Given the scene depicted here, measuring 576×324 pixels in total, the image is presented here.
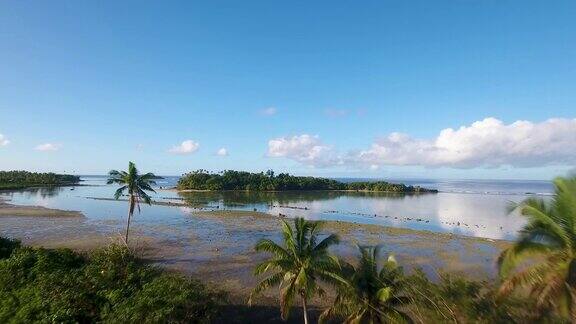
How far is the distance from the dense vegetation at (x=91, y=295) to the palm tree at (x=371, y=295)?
7.58 meters

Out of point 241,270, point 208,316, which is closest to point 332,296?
point 241,270

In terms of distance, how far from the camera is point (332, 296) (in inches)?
1254

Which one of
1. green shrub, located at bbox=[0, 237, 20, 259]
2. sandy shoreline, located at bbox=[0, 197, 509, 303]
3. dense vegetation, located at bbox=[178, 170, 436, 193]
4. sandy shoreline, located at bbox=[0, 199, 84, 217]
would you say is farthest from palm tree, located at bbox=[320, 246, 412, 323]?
dense vegetation, located at bbox=[178, 170, 436, 193]

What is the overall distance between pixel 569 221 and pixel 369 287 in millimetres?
10639

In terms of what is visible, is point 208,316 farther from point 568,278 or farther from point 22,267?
point 568,278

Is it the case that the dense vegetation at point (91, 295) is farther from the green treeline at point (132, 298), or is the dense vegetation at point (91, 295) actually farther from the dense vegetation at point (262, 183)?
the dense vegetation at point (262, 183)

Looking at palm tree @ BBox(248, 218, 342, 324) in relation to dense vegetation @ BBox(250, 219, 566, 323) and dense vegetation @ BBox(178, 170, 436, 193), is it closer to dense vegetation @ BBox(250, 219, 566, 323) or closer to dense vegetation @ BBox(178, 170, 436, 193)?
dense vegetation @ BBox(250, 219, 566, 323)

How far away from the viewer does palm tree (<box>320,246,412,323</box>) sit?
20344mm

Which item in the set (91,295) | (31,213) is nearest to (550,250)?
(91,295)

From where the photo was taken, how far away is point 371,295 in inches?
824

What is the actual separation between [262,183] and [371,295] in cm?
14642

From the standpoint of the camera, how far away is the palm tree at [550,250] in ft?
42.5

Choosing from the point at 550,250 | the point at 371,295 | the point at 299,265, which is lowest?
the point at 371,295

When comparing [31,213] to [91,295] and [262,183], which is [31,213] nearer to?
[91,295]
